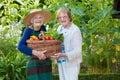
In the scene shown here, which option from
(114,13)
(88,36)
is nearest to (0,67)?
(88,36)

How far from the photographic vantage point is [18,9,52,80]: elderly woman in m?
4.63

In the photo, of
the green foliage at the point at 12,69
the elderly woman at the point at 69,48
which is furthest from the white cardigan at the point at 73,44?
the green foliage at the point at 12,69

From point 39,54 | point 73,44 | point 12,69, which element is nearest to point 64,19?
point 73,44

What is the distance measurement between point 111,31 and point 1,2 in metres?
2.61

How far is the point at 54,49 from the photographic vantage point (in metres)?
4.52

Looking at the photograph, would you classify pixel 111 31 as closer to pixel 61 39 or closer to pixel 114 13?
pixel 114 13

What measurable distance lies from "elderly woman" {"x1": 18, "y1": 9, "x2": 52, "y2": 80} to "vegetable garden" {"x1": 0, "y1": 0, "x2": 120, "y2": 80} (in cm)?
168

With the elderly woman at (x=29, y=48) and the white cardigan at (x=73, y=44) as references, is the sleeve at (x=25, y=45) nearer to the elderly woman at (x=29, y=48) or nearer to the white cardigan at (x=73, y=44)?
the elderly woman at (x=29, y=48)

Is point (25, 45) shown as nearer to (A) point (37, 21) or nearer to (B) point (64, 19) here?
(A) point (37, 21)

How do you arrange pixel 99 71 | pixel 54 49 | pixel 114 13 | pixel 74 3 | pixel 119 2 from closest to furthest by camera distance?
pixel 54 49 → pixel 119 2 → pixel 114 13 → pixel 74 3 → pixel 99 71

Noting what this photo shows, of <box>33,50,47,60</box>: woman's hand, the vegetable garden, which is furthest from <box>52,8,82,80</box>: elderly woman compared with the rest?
the vegetable garden

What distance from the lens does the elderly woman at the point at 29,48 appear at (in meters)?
4.63

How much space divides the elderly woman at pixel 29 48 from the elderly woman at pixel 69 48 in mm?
184

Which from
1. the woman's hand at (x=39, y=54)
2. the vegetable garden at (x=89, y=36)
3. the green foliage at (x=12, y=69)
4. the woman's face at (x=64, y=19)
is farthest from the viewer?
the green foliage at (x=12, y=69)
